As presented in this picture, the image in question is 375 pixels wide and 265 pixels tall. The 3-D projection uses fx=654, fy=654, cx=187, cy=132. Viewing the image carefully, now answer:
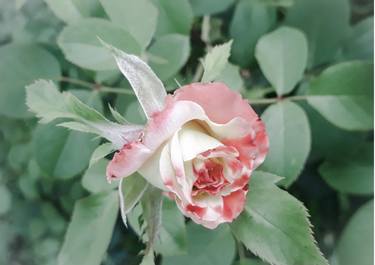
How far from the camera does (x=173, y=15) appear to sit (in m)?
0.68

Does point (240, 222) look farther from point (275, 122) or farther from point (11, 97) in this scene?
point (11, 97)

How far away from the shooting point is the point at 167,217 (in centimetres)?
61

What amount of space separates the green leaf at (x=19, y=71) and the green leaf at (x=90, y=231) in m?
0.13

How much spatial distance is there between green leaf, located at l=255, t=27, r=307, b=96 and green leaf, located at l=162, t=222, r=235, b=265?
0.52ft

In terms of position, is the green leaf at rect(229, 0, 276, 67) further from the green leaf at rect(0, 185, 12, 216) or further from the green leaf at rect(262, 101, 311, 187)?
the green leaf at rect(0, 185, 12, 216)

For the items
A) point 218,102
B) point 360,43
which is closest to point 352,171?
point 360,43

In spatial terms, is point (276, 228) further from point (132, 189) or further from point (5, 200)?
point (5, 200)

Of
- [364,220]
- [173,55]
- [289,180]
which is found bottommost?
[364,220]

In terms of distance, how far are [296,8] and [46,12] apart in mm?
291

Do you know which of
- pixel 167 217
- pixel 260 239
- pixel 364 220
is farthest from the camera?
pixel 364 220

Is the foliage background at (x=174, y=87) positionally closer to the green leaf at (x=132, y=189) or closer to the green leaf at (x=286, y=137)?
the green leaf at (x=286, y=137)

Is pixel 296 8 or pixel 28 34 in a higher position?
pixel 28 34

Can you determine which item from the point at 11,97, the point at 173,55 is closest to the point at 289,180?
the point at 173,55

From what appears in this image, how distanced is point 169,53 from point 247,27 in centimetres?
15
